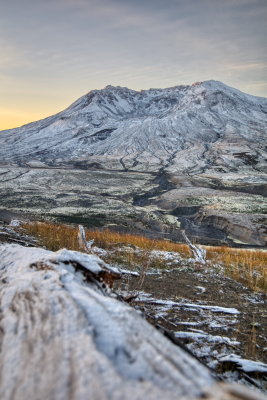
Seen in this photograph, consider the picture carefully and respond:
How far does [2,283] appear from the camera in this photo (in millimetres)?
2635

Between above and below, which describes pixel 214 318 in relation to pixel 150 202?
above

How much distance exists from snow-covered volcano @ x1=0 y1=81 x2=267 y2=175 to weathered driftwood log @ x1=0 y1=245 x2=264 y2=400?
2633 inches

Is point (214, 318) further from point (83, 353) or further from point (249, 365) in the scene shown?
point (83, 353)

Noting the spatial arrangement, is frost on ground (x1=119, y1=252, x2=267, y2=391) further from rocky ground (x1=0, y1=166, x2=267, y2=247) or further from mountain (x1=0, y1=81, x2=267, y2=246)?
mountain (x1=0, y1=81, x2=267, y2=246)

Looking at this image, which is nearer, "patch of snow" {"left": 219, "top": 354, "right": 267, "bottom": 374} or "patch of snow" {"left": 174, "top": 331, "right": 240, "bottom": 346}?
"patch of snow" {"left": 219, "top": 354, "right": 267, "bottom": 374}

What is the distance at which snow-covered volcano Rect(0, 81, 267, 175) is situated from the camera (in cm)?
7831

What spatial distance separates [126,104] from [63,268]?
14726cm

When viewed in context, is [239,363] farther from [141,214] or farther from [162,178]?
[162,178]

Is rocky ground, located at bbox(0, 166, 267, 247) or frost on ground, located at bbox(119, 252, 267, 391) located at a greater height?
frost on ground, located at bbox(119, 252, 267, 391)

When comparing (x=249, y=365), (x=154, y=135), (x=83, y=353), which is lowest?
(x=249, y=365)

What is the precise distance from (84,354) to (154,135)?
98.9 m

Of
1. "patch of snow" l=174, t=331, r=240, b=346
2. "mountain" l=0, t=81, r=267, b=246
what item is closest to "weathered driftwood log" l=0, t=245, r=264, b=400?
"patch of snow" l=174, t=331, r=240, b=346

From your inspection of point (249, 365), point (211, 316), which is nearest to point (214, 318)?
point (211, 316)

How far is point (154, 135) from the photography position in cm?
9769
